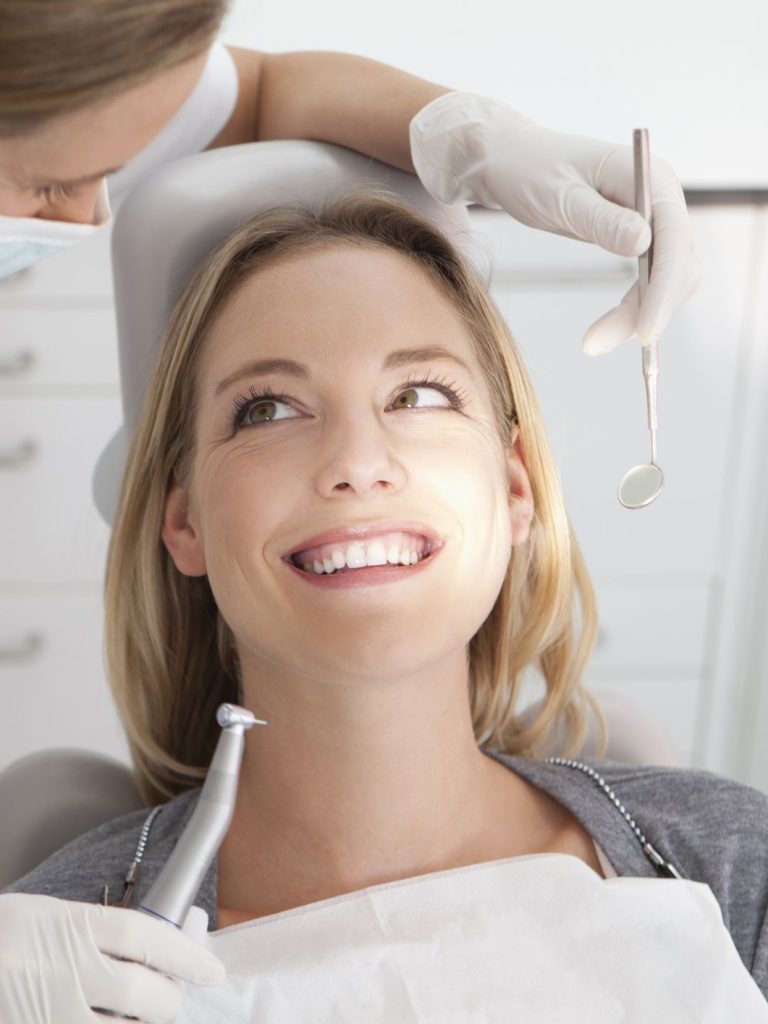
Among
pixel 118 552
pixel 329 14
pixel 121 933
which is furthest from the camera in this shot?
pixel 329 14

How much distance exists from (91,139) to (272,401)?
0.35 meters

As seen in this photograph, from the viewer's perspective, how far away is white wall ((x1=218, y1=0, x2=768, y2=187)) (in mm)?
2266

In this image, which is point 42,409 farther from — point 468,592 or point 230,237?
point 468,592

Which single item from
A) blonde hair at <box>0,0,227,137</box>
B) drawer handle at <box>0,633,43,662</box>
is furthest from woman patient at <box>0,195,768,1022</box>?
drawer handle at <box>0,633,43,662</box>

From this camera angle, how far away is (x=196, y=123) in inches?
58.1

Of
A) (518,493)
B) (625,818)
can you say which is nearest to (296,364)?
(518,493)

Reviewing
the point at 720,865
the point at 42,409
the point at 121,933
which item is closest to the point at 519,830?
Result: the point at 720,865

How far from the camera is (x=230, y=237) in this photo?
4.24 feet

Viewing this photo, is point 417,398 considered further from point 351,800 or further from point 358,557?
point 351,800

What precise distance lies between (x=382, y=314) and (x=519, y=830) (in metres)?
0.51

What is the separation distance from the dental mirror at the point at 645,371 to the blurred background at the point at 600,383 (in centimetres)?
100

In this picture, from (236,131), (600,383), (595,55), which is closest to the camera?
(236,131)

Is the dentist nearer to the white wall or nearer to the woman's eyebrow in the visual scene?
the woman's eyebrow

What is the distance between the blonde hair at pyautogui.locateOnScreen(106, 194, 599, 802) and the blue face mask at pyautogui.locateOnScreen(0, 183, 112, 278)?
160 mm
